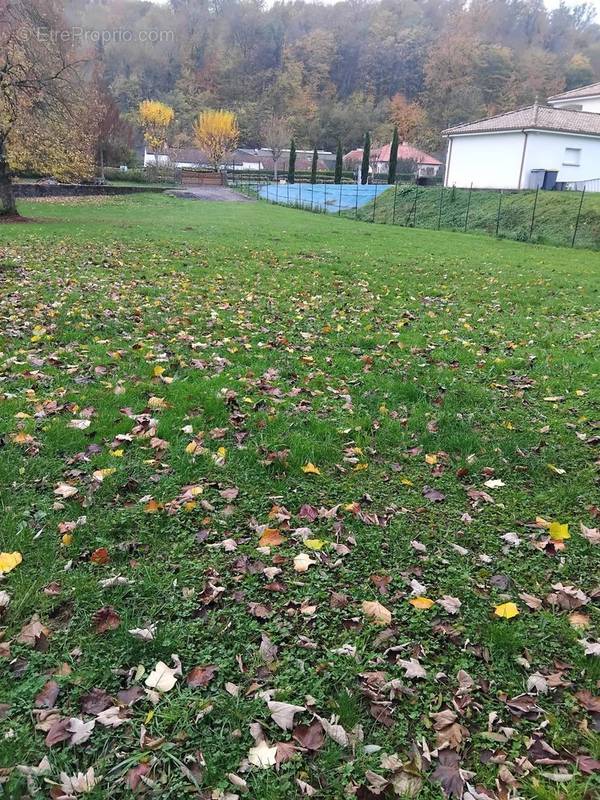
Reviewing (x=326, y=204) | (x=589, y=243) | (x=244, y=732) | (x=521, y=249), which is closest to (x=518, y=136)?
(x=326, y=204)

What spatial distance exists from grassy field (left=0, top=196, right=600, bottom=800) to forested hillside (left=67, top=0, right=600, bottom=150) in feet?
245

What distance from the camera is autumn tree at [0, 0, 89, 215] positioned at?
1741 cm

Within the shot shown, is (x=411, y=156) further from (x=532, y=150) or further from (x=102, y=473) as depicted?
(x=102, y=473)

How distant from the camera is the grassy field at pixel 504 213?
67.3 feet

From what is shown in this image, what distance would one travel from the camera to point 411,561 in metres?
2.87

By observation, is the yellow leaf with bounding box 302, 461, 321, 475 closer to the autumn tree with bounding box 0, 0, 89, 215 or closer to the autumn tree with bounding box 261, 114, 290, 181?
the autumn tree with bounding box 0, 0, 89, 215

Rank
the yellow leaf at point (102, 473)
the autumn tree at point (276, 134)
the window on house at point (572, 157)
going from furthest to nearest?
the autumn tree at point (276, 134), the window on house at point (572, 157), the yellow leaf at point (102, 473)

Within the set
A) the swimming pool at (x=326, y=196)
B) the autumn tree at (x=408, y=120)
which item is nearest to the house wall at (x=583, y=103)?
the swimming pool at (x=326, y=196)

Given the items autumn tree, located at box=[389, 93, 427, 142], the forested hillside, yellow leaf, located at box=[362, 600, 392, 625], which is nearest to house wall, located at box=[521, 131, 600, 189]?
yellow leaf, located at box=[362, 600, 392, 625]

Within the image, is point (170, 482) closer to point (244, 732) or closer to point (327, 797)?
point (244, 732)

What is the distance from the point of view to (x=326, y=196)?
37.6m

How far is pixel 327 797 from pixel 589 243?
2093cm

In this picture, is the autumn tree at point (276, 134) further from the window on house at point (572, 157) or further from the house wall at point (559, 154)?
the window on house at point (572, 157)

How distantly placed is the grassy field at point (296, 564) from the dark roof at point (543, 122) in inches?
1255
